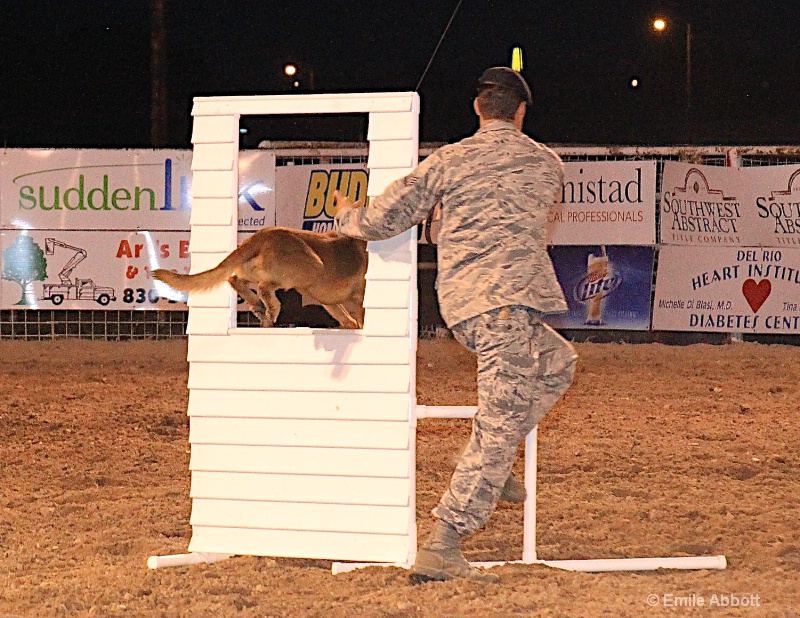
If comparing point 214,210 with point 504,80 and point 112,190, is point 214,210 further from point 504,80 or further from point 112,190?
point 112,190

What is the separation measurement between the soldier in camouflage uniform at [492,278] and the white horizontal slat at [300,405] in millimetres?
455

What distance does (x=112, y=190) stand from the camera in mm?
11992

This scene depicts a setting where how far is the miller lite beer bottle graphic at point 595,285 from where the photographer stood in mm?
11961

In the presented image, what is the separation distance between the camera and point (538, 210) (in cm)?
382

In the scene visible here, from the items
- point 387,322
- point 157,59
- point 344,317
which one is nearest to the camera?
point 387,322

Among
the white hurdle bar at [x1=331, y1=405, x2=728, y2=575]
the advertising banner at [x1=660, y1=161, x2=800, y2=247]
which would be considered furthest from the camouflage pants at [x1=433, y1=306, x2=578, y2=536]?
the advertising banner at [x1=660, y1=161, x2=800, y2=247]

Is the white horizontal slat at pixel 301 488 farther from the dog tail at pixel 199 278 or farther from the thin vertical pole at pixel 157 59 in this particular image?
the thin vertical pole at pixel 157 59

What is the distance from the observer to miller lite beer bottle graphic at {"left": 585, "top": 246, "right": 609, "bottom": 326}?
1196cm

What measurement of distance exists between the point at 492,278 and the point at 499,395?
0.44 m

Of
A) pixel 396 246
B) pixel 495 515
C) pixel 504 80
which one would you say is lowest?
pixel 495 515

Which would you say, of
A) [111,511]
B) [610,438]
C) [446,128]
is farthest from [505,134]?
[446,128]

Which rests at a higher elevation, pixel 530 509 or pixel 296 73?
pixel 296 73

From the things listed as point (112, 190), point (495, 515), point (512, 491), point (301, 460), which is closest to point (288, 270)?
point (301, 460)

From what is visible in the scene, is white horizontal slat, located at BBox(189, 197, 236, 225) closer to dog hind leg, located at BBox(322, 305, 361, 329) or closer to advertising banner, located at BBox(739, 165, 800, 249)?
dog hind leg, located at BBox(322, 305, 361, 329)
